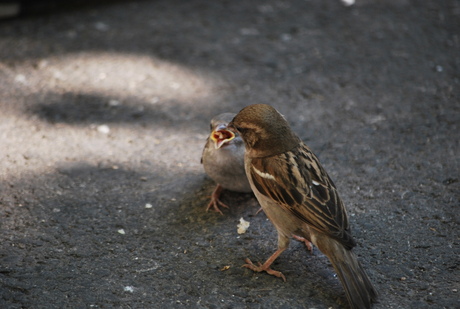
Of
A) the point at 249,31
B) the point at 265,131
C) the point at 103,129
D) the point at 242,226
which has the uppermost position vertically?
the point at 265,131

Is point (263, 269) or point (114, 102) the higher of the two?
point (263, 269)

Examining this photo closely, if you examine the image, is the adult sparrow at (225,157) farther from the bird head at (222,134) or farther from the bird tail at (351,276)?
the bird tail at (351,276)

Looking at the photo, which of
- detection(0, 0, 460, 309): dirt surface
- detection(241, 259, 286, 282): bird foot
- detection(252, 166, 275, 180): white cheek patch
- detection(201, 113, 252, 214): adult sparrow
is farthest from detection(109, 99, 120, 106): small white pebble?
detection(241, 259, 286, 282): bird foot

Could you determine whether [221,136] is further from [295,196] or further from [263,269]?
[263,269]

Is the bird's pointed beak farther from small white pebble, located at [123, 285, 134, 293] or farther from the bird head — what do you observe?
small white pebble, located at [123, 285, 134, 293]

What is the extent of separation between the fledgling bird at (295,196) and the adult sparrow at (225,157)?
1.01ft

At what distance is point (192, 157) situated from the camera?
4.73m

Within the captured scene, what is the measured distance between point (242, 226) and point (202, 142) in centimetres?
118

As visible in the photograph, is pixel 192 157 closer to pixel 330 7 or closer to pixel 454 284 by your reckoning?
pixel 454 284

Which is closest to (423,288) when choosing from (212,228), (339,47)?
(212,228)

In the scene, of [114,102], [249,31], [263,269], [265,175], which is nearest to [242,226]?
[263,269]

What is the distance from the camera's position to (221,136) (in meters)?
4.01

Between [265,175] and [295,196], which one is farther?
[265,175]

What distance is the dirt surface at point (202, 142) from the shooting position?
3465mm
